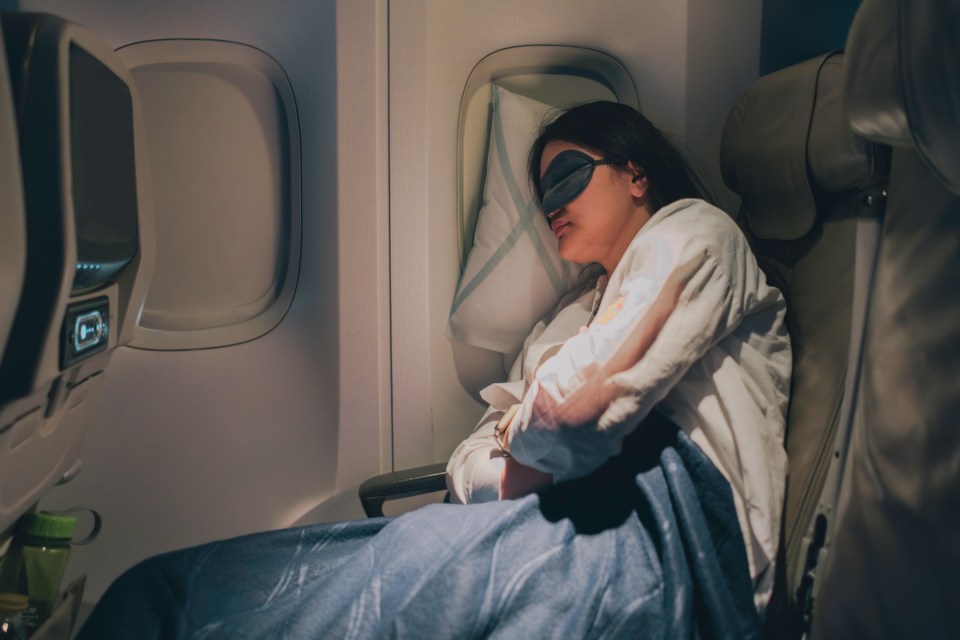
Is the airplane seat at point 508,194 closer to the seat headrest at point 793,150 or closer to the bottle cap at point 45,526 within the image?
the seat headrest at point 793,150

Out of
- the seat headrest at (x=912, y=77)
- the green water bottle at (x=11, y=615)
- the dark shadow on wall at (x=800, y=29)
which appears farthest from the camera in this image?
the dark shadow on wall at (x=800, y=29)

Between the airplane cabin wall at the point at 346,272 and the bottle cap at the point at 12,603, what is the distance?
0.50 metres

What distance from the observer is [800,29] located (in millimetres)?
1542

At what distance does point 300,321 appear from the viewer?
1615mm

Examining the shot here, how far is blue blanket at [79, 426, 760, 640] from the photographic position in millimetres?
887

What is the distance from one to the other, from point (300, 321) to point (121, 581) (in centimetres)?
71

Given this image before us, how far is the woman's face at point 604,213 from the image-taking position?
138cm

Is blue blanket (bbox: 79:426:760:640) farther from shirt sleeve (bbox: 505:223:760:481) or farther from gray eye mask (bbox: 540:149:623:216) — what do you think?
gray eye mask (bbox: 540:149:623:216)

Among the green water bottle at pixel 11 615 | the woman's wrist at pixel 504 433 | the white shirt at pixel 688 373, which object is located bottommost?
→ the green water bottle at pixel 11 615

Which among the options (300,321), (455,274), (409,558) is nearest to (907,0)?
(409,558)

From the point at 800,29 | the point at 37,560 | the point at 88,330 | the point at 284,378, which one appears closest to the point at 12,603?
the point at 37,560

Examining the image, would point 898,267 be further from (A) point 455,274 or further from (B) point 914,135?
(A) point 455,274

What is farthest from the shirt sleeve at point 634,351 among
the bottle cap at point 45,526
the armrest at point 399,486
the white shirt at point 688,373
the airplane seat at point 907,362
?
the bottle cap at point 45,526

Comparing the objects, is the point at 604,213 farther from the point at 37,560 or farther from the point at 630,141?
the point at 37,560
